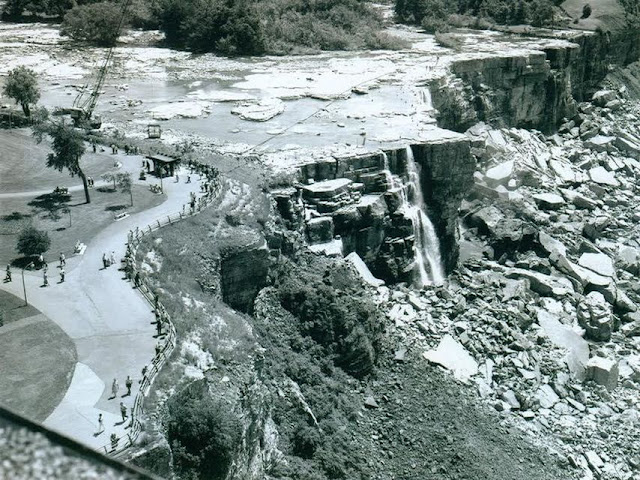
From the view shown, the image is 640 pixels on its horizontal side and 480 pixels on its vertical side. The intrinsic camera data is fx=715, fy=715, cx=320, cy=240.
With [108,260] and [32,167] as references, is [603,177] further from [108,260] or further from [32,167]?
[32,167]

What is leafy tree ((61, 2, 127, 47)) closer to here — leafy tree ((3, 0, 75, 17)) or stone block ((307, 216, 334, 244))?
leafy tree ((3, 0, 75, 17))

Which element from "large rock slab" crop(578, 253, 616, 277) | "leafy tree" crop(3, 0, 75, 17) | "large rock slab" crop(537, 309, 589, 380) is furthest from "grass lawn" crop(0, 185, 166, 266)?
"leafy tree" crop(3, 0, 75, 17)

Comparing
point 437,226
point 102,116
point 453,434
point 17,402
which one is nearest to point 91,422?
point 17,402

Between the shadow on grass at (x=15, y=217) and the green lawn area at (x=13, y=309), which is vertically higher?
the shadow on grass at (x=15, y=217)

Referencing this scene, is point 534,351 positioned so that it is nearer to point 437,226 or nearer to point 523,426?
point 523,426

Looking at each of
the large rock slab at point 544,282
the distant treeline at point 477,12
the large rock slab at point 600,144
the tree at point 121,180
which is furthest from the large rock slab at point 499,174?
the distant treeline at point 477,12

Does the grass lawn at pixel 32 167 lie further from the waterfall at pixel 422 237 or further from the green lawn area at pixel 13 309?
the waterfall at pixel 422 237

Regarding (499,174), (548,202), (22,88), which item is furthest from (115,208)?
(548,202)
